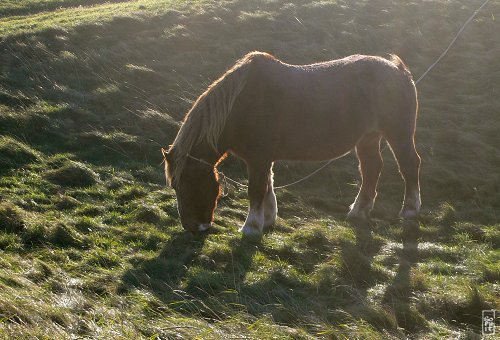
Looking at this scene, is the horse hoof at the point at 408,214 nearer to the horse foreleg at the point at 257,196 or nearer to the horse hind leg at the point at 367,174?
the horse hind leg at the point at 367,174

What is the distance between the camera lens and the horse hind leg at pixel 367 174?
8.68 m

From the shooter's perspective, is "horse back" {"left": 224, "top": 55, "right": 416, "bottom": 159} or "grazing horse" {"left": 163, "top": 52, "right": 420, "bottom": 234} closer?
"grazing horse" {"left": 163, "top": 52, "right": 420, "bottom": 234}

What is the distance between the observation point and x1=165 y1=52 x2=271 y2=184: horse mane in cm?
718

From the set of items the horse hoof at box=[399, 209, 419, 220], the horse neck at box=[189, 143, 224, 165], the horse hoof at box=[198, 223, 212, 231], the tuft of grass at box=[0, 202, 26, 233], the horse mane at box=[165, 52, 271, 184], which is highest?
the horse mane at box=[165, 52, 271, 184]

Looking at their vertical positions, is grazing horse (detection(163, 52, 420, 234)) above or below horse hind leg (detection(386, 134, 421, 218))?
above

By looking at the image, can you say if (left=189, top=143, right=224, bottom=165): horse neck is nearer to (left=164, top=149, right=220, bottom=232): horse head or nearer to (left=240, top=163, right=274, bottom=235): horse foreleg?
(left=164, top=149, right=220, bottom=232): horse head

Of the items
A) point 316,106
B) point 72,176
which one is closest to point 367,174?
point 316,106

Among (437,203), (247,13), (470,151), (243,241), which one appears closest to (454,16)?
(247,13)

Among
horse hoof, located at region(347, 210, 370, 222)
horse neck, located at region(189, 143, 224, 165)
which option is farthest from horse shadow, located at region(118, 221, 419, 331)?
horse hoof, located at region(347, 210, 370, 222)

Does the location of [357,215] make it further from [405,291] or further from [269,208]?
[405,291]

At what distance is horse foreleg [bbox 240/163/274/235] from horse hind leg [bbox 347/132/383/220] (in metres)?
1.57

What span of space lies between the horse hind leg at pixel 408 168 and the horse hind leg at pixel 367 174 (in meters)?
0.32

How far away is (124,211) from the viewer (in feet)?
26.4

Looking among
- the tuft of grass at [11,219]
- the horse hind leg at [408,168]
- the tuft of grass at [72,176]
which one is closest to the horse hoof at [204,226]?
the tuft of grass at [11,219]
